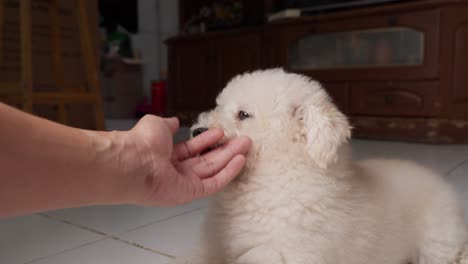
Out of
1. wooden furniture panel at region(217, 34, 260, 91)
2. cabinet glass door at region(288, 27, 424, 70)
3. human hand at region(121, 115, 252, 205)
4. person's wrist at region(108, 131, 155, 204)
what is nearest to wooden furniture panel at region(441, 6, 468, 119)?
cabinet glass door at region(288, 27, 424, 70)

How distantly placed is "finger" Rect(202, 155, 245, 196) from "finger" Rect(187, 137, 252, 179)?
19 millimetres

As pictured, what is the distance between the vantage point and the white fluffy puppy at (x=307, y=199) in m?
0.86

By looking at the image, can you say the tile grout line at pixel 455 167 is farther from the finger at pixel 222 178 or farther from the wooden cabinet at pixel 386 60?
the finger at pixel 222 178

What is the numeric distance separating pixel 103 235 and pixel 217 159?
0.58m

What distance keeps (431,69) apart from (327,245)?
269cm

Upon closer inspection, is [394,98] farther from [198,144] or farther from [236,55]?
[198,144]

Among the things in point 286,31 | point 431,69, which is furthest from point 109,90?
point 431,69

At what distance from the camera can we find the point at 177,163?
91 centimetres

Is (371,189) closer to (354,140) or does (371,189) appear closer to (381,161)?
(381,161)

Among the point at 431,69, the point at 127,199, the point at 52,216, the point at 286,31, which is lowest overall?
the point at 52,216

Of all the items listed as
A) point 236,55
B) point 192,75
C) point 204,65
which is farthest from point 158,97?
point 236,55

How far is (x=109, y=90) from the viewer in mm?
5566

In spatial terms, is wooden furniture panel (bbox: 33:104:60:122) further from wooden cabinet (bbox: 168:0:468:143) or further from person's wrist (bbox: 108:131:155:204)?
person's wrist (bbox: 108:131:155:204)

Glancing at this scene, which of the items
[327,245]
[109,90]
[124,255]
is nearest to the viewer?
[327,245]
